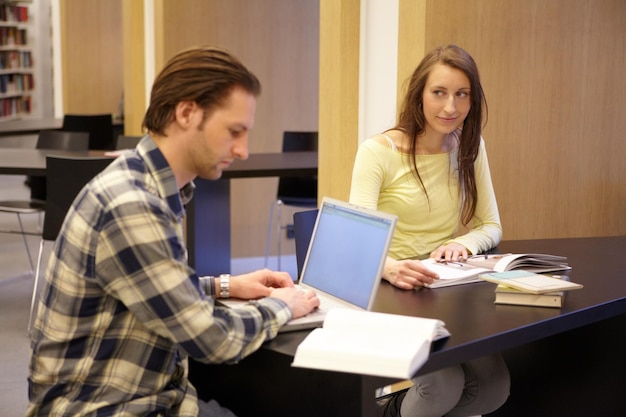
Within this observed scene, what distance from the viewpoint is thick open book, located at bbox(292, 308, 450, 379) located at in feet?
5.26

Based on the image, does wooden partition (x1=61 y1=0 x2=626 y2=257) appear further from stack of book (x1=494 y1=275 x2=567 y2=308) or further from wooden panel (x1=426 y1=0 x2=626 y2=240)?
stack of book (x1=494 y1=275 x2=567 y2=308)

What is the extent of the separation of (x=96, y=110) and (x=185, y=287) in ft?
28.7

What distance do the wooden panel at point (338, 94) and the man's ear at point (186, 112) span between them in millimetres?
2099

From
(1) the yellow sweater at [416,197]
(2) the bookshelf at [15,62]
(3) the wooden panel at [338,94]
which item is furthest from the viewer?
(2) the bookshelf at [15,62]

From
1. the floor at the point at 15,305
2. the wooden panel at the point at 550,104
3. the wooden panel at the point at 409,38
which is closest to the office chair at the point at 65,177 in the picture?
the floor at the point at 15,305

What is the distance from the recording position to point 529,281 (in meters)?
2.12

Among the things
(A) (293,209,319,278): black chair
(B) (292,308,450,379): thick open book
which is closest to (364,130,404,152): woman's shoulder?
(A) (293,209,319,278): black chair

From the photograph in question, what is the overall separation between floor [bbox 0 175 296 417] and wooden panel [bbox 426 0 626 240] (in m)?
2.07

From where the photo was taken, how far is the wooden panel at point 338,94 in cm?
368

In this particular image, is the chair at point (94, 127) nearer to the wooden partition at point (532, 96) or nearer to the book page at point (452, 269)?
the wooden partition at point (532, 96)

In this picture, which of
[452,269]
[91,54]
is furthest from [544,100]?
[91,54]

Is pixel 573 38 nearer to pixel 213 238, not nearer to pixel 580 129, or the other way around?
pixel 580 129

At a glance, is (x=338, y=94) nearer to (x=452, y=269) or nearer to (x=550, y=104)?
(x=550, y=104)

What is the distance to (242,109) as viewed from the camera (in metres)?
1.69
